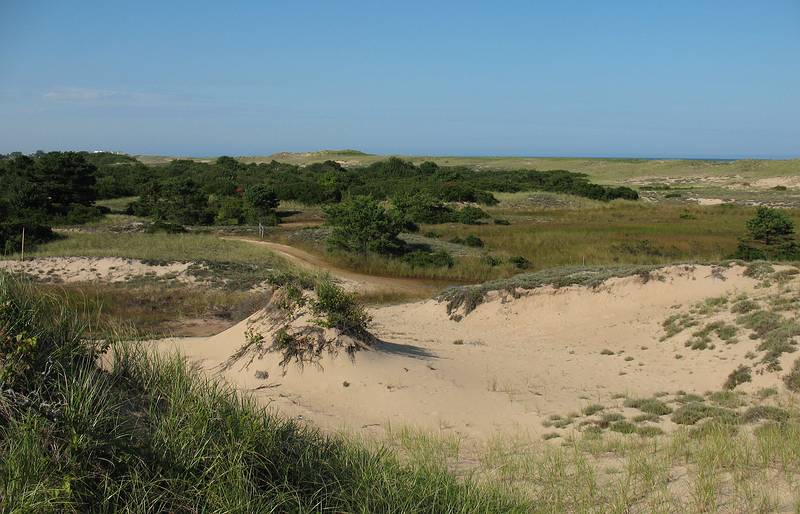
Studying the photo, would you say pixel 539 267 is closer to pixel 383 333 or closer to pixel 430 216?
pixel 383 333

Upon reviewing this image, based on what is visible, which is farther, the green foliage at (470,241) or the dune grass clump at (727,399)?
the green foliage at (470,241)

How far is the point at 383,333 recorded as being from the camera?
17641 millimetres

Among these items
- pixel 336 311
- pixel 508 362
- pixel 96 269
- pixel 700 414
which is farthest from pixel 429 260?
pixel 700 414

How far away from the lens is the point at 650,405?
33.7 feet

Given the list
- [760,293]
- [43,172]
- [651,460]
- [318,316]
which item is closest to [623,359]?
[760,293]

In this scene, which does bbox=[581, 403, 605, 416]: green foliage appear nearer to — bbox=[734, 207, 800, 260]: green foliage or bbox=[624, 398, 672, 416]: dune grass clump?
bbox=[624, 398, 672, 416]: dune grass clump

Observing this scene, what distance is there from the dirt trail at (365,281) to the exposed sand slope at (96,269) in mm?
5368

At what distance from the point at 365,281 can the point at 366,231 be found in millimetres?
5566

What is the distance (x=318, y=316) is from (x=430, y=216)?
3694 cm

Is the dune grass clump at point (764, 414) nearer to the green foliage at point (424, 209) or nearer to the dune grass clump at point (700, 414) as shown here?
the dune grass clump at point (700, 414)

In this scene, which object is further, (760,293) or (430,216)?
(430,216)

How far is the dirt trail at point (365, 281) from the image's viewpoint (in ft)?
81.6

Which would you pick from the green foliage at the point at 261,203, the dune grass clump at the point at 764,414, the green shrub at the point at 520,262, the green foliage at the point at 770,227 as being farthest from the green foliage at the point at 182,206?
the dune grass clump at the point at 764,414

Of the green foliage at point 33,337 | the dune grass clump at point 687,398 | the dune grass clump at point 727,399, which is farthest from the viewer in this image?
the dune grass clump at point 687,398
